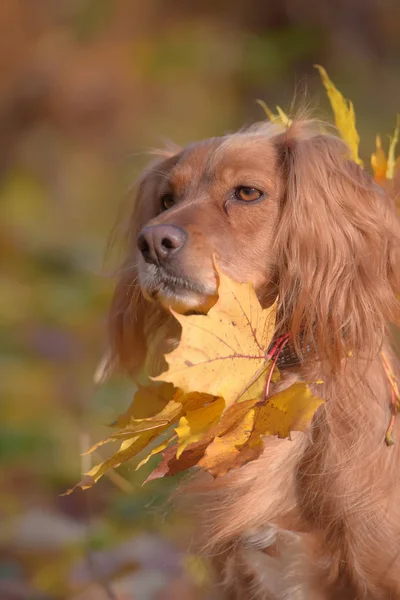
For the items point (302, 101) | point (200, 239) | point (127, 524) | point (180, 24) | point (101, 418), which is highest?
point (302, 101)

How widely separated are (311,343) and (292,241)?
0.71 ft

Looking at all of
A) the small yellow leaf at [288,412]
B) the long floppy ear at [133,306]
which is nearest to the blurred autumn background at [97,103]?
the long floppy ear at [133,306]

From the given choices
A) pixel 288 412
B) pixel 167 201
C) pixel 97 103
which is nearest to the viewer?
pixel 288 412

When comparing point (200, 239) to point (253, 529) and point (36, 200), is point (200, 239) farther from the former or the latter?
point (36, 200)

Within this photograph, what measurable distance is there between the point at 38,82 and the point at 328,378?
670 cm

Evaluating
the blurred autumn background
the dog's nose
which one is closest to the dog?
the dog's nose

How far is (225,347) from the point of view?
149 cm

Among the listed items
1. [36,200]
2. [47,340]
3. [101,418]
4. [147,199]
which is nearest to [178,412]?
[147,199]

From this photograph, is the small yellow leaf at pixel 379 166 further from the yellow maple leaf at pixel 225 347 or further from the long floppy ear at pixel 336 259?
the yellow maple leaf at pixel 225 347

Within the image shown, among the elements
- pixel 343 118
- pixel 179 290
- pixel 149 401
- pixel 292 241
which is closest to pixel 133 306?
pixel 149 401

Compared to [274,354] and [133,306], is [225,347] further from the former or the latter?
[133,306]

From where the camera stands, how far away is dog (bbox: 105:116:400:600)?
1.64m

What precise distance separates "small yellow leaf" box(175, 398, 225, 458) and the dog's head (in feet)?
0.70

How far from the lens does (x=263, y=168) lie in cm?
182
